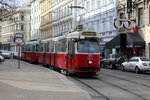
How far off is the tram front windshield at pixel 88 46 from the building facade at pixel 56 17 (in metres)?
36.7

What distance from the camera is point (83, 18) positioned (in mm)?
57219

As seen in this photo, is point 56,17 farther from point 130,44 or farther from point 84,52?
point 84,52

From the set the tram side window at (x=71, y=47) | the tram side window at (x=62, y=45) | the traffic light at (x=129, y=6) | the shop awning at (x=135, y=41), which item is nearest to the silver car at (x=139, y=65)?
the tram side window at (x=62, y=45)

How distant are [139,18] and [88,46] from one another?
2008 centimetres

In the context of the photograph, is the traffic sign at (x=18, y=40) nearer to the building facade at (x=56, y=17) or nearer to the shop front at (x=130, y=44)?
the shop front at (x=130, y=44)

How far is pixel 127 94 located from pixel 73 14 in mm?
49375

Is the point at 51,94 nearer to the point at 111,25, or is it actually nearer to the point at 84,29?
the point at 84,29

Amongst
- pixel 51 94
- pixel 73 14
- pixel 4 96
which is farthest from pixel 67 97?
pixel 73 14

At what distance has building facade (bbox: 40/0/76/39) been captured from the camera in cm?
6394

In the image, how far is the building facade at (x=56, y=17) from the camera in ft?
210

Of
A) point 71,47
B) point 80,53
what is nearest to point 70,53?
point 71,47

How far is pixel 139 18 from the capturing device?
126ft

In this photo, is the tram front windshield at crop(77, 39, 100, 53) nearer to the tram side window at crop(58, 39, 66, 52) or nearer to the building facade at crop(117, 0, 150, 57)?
the tram side window at crop(58, 39, 66, 52)

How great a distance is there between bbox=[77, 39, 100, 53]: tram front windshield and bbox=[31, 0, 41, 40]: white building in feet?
239
